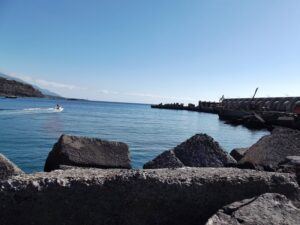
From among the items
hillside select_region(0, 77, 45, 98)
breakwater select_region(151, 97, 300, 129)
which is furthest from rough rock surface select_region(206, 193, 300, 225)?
hillside select_region(0, 77, 45, 98)

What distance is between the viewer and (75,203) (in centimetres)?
343

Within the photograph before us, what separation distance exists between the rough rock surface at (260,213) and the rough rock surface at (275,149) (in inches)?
96.6

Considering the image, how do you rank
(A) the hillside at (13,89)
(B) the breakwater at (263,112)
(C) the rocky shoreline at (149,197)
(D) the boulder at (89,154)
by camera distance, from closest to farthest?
1. (C) the rocky shoreline at (149,197)
2. (D) the boulder at (89,154)
3. (B) the breakwater at (263,112)
4. (A) the hillside at (13,89)

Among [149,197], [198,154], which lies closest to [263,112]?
[198,154]

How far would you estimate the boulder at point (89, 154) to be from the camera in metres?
6.21

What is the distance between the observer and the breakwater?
34.1 metres

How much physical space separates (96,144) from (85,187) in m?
3.08

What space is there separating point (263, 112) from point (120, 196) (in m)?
44.5

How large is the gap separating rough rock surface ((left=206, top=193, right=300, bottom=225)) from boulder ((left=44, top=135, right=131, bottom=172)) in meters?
3.05

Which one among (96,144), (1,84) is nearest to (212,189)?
(96,144)

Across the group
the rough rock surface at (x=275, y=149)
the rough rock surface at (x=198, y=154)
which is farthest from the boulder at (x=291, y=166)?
the rough rock surface at (x=198, y=154)

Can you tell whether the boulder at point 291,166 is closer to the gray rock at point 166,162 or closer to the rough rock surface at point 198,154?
the rough rock surface at point 198,154

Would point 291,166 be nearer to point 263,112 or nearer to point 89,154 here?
point 89,154

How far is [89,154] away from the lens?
6316 mm
